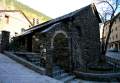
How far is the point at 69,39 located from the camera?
1700cm

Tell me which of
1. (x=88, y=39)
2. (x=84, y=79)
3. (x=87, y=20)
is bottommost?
(x=84, y=79)

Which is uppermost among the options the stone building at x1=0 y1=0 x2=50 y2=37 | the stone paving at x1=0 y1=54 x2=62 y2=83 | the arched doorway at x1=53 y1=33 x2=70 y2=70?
the stone building at x1=0 y1=0 x2=50 y2=37

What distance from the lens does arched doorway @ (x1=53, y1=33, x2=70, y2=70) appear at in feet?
52.0

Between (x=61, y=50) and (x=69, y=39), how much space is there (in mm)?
1180

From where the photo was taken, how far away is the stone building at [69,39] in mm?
15676

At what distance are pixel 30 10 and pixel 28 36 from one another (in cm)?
2596

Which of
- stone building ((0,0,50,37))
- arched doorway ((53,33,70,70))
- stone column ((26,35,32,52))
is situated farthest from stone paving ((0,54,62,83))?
stone building ((0,0,50,37))

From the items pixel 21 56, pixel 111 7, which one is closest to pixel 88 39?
pixel 111 7

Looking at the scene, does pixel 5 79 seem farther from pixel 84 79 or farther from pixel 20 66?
pixel 84 79

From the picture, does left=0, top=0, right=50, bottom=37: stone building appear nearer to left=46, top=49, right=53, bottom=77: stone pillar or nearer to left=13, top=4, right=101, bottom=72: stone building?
left=13, top=4, right=101, bottom=72: stone building

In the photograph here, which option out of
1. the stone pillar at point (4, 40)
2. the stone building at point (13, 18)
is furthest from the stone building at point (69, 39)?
the stone building at point (13, 18)

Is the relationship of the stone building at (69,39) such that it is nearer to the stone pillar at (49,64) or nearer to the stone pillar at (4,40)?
the stone pillar at (49,64)

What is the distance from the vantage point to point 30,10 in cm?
4456

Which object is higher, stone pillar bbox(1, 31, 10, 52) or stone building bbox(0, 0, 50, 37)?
stone building bbox(0, 0, 50, 37)
